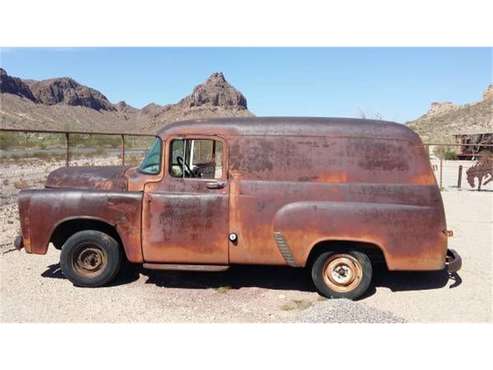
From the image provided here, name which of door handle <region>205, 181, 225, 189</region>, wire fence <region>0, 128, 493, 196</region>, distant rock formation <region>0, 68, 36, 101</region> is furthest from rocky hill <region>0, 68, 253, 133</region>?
door handle <region>205, 181, 225, 189</region>

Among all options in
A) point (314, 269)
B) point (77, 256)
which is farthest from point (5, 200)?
point (314, 269)

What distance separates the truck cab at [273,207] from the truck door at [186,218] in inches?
0.5

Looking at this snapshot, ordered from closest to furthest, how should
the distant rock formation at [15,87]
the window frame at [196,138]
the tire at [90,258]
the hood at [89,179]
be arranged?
the window frame at [196,138]
the tire at [90,258]
the hood at [89,179]
the distant rock formation at [15,87]

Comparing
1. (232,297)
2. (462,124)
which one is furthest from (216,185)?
(462,124)

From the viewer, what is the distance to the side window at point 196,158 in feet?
20.0

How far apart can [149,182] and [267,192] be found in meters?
1.47

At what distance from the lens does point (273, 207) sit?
18.9 feet

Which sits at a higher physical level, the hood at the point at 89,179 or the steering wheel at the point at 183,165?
the steering wheel at the point at 183,165

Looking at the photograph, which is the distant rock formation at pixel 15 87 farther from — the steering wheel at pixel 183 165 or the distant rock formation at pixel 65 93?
the steering wheel at pixel 183 165

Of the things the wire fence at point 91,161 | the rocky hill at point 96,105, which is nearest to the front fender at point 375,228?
the wire fence at point 91,161

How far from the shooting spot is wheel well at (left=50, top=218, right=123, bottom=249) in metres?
6.18

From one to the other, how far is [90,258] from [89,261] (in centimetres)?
4

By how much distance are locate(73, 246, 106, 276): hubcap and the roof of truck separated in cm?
172

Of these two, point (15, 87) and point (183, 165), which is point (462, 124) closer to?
point (183, 165)
